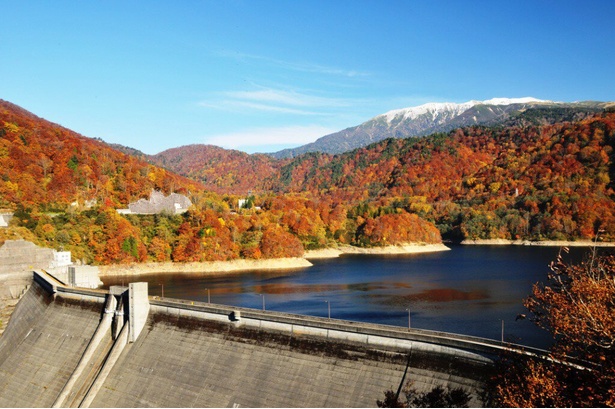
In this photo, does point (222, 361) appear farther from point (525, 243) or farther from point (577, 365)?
point (525, 243)

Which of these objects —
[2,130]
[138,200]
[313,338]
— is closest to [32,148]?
[2,130]

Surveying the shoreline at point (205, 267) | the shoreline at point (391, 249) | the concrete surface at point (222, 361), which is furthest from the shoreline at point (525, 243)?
the concrete surface at point (222, 361)

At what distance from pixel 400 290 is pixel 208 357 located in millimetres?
41854

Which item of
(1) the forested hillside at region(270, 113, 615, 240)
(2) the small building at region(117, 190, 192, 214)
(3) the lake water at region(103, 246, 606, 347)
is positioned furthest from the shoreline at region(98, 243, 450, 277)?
(1) the forested hillside at region(270, 113, 615, 240)

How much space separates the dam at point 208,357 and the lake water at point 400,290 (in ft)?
42.7

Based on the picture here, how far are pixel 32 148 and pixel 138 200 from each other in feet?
68.0

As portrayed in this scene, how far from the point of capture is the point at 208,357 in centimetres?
2578

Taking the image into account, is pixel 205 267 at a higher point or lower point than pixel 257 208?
lower

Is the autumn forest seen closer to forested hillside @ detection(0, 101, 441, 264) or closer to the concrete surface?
forested hillside @ detection(0, 101, 441, 264)

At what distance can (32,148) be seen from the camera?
95.8 metres

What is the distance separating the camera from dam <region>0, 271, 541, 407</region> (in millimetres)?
20234

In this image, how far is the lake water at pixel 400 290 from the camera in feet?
150

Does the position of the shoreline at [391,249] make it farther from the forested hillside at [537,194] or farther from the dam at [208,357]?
the dam at [208,357]

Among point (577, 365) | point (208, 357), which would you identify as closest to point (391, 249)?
point (208, 357)
